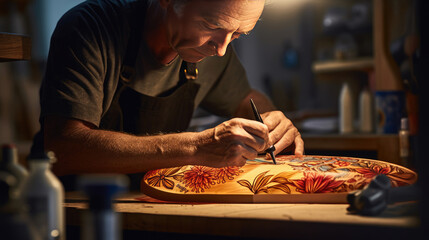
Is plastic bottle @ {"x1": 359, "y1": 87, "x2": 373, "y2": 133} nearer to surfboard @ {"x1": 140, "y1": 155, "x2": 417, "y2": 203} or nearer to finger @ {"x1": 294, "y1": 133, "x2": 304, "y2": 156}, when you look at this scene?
finger @ {"x1": 294, "y1": 133, "x2": 304, "y2": 156}

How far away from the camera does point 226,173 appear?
1266 mm

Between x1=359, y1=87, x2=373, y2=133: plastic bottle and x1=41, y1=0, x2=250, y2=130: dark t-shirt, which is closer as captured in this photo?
x1=41, y1=0, x2=250, y2=130: dark t-shirt

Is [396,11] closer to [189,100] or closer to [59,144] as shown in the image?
[189,100]

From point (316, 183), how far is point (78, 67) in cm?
79

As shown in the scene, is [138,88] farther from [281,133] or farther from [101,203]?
[101,203]

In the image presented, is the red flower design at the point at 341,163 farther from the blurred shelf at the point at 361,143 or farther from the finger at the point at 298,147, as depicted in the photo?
the blurred shelf at the point at 361,143

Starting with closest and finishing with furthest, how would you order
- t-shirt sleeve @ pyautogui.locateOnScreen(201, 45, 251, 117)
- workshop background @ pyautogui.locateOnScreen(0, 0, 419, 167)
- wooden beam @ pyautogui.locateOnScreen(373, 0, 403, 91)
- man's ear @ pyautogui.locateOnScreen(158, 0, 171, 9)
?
man's ear @ pyautogui.locateOnScreen(158, 0, 171, 9), t-shirt sleeve @ pyautogui.locateOnScreen(201, 45, 251, 117), workshop background @ pyautogui.locateOnScreen(0, 0, 419, 167), wooden beam @ pyautogui.locateOnScreen(373, 0, 403, 91)

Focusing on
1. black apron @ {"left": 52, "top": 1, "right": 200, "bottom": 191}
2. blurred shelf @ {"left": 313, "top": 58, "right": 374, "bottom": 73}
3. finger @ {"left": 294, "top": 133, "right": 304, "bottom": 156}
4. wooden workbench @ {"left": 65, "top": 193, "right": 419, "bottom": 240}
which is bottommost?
wooden workbench @ {"left": 65, "top": 193, "right": 419, "bottom": 240}

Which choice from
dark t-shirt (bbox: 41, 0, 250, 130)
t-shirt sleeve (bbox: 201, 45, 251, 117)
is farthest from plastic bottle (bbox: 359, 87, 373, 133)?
dark t-shirt (bbox: 41, 0, 250, 130)

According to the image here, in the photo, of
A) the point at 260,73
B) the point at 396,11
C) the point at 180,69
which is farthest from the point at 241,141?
the point at 260,73

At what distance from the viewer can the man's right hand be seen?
1277mm

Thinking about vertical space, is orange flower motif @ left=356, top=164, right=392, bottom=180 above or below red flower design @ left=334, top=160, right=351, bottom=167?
below

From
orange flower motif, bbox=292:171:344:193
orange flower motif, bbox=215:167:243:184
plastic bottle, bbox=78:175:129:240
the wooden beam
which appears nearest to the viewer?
plastic bottle, bbox=78:175:129:240

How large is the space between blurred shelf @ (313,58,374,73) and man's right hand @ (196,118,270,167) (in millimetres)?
2395
